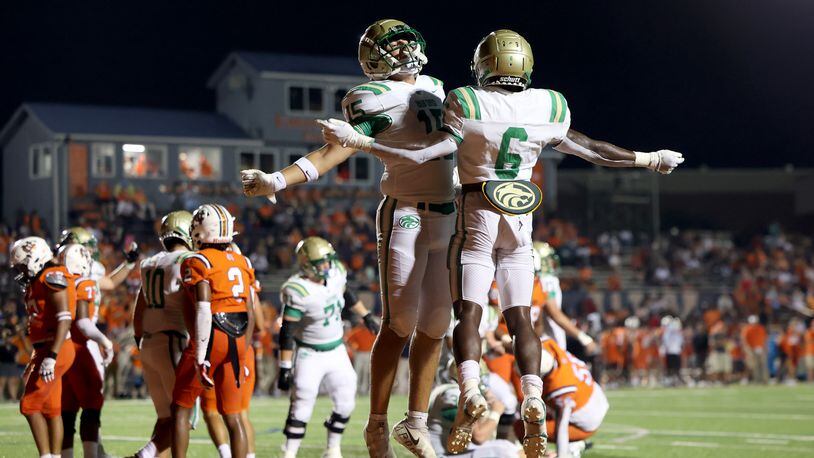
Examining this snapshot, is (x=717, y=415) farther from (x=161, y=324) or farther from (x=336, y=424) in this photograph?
(x=161, y=324)

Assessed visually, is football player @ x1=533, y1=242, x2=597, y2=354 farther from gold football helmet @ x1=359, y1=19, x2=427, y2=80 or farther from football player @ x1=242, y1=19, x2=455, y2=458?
gold football helmet @ x1=359, y1=19, x2=427, y2=80

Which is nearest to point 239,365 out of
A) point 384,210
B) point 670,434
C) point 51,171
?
point 384,210

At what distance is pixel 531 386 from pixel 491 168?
3.73 feet

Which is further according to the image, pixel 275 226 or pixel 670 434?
pixel 275 226

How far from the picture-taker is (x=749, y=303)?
96.8ft

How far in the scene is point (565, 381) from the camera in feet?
27.8

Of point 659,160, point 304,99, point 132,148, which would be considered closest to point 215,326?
point 659,160

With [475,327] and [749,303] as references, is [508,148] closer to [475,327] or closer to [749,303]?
[475,327]

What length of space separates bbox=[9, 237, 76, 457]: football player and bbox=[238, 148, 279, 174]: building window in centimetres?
3142

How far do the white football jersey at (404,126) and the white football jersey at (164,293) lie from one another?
2.37m

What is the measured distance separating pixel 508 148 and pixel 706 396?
15.5m

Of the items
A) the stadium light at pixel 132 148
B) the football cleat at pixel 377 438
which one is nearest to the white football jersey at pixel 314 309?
the football cleat at pixel 377 438

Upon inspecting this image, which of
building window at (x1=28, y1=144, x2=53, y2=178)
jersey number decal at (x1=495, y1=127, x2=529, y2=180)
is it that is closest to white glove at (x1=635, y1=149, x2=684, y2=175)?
jersey number decal at (x1=495, y1=127, x2=529, y2=180)

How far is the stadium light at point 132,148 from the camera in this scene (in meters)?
37.6
